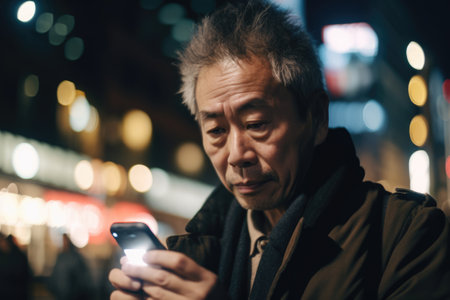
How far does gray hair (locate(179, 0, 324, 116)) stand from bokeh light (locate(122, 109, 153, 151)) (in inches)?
1285

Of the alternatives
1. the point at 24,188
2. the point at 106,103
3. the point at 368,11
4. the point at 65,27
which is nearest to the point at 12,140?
the point at 24,188

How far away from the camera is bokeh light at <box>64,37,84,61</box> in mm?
29500

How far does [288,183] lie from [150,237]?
23.6 inches

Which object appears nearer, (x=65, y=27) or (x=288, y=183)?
(x=288, y=183)

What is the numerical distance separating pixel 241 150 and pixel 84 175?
27.5 m

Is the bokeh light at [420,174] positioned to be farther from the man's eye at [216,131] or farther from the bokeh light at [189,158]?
the man's eye at [216,131]

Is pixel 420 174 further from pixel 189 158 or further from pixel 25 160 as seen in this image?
pixel 25 160

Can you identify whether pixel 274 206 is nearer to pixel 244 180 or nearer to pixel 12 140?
pixel 244 180

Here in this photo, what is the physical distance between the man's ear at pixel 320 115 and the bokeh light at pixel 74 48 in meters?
29.1

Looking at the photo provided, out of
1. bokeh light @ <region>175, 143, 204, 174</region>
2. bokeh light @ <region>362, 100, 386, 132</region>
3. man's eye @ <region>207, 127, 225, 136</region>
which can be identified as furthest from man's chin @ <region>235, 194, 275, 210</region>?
bokeh light @ <region>175, 143, 204, 174</region>

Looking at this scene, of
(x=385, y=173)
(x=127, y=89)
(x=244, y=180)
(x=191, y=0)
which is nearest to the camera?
(x=244, y=180)

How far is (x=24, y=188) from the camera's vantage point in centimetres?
2203

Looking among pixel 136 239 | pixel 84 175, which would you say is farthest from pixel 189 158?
pixel 136 239

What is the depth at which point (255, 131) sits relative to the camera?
1.93 m
